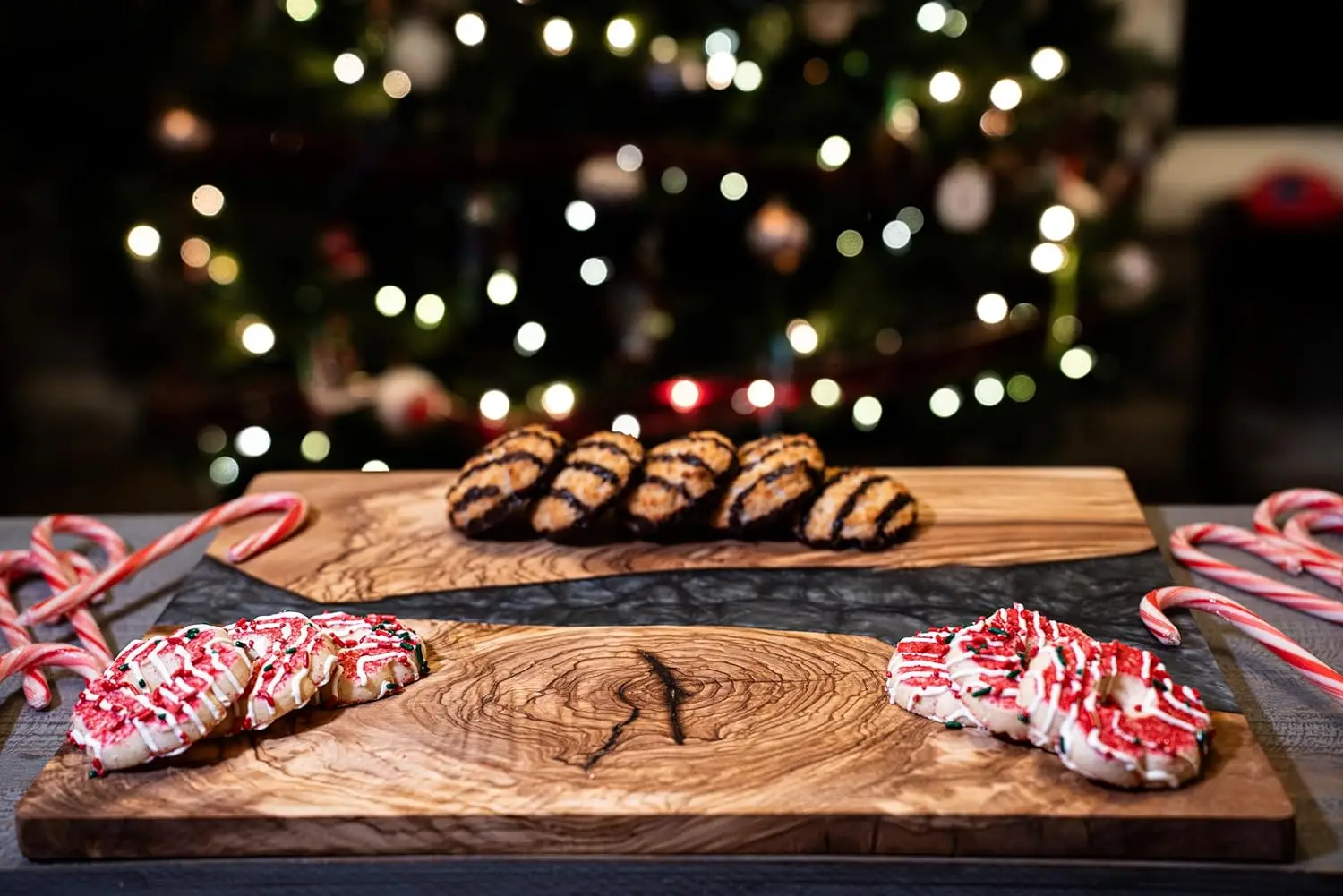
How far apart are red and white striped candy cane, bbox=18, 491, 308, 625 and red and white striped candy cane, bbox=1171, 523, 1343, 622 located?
4.22 feet

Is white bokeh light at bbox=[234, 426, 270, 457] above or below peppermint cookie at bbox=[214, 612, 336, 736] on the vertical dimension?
below

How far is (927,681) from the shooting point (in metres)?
1.31

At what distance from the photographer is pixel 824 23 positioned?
3.17 metres

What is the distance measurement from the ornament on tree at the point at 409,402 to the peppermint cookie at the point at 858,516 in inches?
64.5

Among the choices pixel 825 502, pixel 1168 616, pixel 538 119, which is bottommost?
pixel 1168 616

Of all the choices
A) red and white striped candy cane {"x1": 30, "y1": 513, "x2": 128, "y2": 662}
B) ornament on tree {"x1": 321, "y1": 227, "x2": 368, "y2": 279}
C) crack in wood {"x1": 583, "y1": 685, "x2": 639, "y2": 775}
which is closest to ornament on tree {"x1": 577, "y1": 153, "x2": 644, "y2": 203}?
ornament on tree {"x1": 321, "y1": 227, "x2": 368, "y2": 279}

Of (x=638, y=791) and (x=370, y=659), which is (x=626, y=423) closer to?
(x=370, y=659)

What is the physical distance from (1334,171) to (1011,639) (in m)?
5.36

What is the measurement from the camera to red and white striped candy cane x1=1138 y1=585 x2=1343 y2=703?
4.61 feet

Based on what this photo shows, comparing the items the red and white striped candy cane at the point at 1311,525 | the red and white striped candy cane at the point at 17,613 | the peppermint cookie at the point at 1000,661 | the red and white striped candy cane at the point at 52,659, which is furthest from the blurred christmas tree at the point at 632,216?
the peppermint cookie at the point at 1000,661

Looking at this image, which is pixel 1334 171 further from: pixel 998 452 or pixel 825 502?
pixel 825 502

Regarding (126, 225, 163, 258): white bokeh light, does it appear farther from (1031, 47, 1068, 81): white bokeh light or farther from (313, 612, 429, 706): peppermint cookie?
(1031, 47, 1068, 81): white bokeh light

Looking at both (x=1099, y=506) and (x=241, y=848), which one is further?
(x=1099, y=506)

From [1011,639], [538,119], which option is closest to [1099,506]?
[1011,639]
